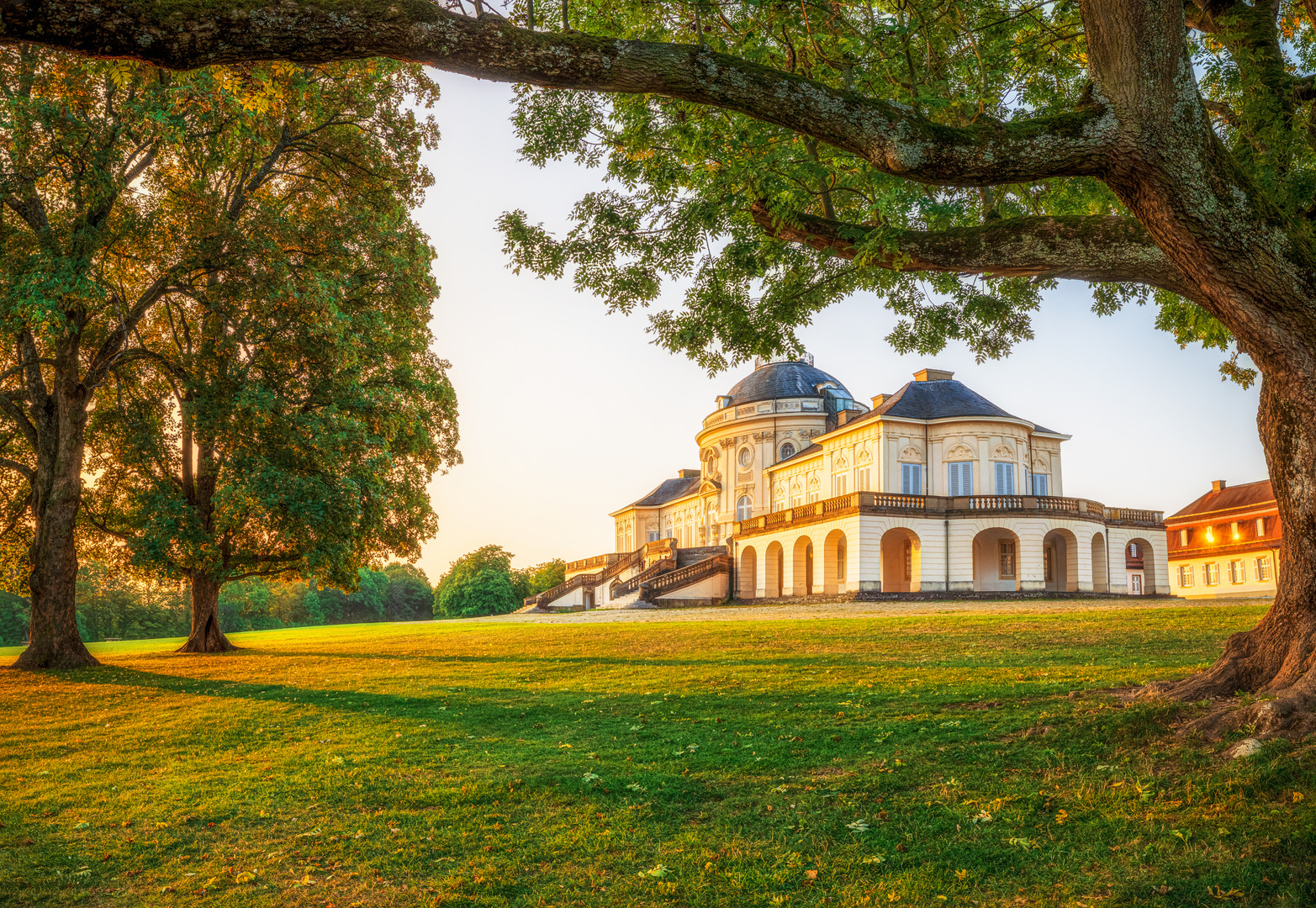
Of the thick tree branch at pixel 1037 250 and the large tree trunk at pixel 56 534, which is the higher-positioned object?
the thick tree branch at pixel 1037 250

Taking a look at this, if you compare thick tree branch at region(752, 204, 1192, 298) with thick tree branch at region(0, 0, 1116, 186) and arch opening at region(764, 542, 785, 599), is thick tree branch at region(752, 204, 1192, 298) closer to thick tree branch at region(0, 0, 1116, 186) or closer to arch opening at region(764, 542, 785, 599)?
thick tree branch at region(0, 0, 1116, 186)

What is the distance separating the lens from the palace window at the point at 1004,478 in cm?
4366

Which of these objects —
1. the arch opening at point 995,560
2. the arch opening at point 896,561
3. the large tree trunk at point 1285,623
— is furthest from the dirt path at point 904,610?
the large tree trunk at point 1285,623

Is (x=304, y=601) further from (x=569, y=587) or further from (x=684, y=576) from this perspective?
(x=684, y=576)

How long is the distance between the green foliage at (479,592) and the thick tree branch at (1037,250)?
274 ft

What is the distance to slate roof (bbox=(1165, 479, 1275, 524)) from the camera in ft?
178

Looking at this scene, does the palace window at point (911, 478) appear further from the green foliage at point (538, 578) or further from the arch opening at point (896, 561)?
the green foliage at point (538, 578)

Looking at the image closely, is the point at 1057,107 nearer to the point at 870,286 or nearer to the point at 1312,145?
the point at 1312,145

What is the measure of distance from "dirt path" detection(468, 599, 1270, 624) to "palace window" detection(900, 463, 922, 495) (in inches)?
378

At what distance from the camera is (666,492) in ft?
264

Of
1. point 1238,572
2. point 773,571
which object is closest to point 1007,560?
point 773,571

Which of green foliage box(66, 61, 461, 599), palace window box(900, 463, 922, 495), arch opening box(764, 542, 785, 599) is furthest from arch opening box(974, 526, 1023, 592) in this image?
green foliage box(66, 61, 461, 599)

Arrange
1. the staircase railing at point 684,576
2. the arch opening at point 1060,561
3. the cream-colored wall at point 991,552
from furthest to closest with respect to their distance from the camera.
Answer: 1. the staircase railing at point 684,576
2. the arch opening at point 1060,561
3. the cream-colored wall at point 991,552

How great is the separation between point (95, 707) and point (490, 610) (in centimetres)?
8044
